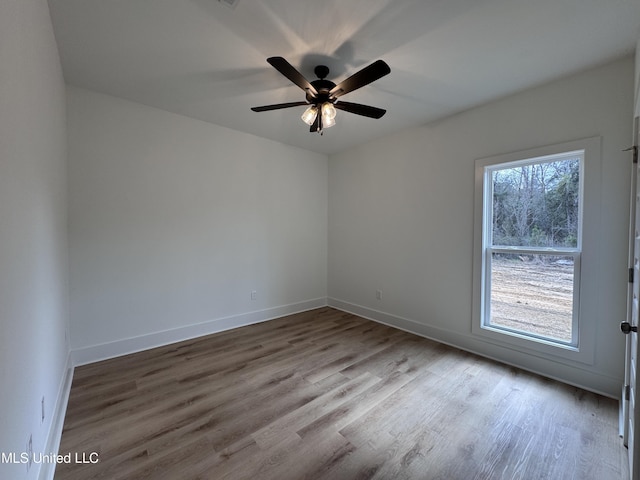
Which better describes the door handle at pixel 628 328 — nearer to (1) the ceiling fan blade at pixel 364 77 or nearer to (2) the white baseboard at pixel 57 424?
(1) the ceiling fan blade at pixel 364 77

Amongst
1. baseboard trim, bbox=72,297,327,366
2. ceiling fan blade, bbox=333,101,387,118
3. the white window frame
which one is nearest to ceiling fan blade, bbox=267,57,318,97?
ceiling fan blade, bbox=333,101,387,118

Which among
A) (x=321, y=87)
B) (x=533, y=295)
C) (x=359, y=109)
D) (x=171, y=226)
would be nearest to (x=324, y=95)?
(x=321, y=87)

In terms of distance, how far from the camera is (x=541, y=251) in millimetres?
2469

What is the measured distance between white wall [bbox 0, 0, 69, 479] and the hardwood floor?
1.42 ft

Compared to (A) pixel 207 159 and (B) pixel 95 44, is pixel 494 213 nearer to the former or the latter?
(A) pixel 207 159

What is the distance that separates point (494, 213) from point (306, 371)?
2.52 metres

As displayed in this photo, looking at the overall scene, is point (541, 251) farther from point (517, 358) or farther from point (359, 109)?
point (359, 109)

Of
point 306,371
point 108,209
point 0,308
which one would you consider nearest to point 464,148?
point 306,371

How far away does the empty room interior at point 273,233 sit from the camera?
1.51m

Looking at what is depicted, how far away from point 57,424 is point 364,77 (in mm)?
3042

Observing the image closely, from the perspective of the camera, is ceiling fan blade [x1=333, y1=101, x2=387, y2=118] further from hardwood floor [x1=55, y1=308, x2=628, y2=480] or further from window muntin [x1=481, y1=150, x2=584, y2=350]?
hardwood floor [x1=55, y1=308, x2=628, y2=480]

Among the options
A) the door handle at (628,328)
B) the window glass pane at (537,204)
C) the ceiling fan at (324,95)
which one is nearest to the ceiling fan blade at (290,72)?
the ceiling fan at (324,95)

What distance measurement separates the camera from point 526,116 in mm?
2490

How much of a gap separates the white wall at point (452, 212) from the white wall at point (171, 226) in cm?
91
